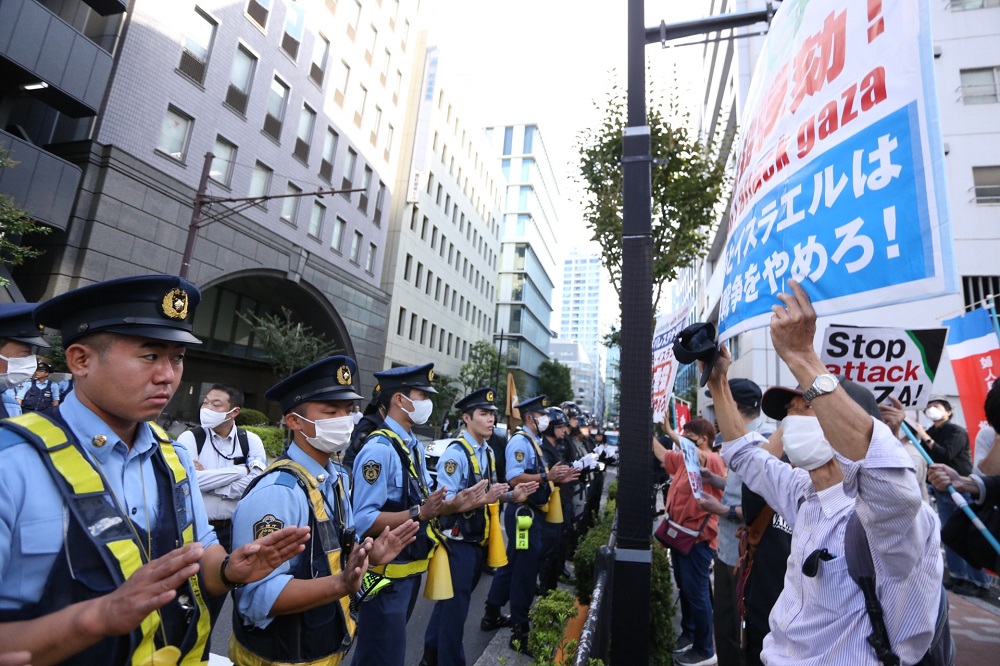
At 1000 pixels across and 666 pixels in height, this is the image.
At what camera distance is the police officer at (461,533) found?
13.3 ft

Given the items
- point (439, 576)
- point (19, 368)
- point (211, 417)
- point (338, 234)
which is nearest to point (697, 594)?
point (439, 576)

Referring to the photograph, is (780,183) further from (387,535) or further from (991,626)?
(991,626)

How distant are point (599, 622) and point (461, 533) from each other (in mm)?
1504

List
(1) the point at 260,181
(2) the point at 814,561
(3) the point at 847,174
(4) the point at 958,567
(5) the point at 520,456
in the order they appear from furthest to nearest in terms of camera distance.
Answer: (1) the point at 260,181
(4) the point at 958,567
(5) the point at 520,456
(3) the point at 847,174
(2) the point at 814,561

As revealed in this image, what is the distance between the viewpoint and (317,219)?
24031 mm

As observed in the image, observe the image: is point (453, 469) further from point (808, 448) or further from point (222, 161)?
point (222, 161)

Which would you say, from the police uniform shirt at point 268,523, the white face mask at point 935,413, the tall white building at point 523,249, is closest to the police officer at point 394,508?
the police uniform shirt at point 268,523

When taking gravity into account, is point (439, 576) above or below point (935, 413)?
below

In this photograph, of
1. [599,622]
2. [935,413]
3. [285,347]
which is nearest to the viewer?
[599,622]

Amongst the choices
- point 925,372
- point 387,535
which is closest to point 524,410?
point 925,372

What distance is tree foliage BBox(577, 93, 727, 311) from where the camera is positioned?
8477 millimetres

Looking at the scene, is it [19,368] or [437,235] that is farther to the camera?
[437,235]

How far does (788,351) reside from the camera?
176cm

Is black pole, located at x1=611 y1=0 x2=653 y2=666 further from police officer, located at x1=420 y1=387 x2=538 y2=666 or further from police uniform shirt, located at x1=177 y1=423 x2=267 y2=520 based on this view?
police uniform shirt, located at x1=177 y1=423 x2=267 y2=520
